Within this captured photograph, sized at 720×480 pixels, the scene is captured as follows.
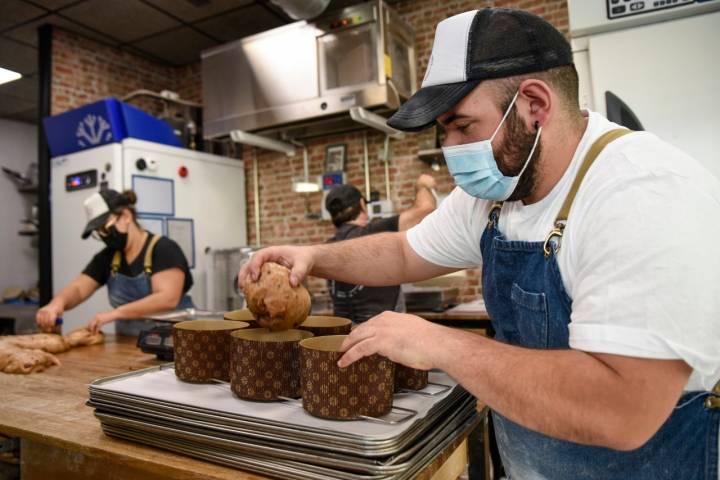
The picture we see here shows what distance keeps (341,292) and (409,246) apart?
163cm

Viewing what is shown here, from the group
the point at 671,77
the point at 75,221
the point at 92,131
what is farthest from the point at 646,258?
the point at 75,221

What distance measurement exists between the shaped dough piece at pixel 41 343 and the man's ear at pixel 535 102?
6.80ft

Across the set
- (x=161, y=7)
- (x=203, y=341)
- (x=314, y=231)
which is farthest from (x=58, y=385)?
(x=161, y=7)

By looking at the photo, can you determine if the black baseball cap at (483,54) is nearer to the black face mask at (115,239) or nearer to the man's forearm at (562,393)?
the man's forearm at (562,393)

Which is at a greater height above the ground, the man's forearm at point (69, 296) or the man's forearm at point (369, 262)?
the man's forearm at point (369, 262)

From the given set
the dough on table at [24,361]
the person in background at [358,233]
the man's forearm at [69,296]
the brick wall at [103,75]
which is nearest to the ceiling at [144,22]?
the brick wall at [103,75]

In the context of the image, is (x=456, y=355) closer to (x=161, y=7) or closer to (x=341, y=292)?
(x=341, y=292)

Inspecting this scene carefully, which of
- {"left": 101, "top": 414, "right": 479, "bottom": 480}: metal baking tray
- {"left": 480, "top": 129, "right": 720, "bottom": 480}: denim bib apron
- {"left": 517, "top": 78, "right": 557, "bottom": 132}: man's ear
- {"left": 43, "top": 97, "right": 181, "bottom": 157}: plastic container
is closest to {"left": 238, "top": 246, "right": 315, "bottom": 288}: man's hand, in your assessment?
{"left": 101, "top": 414, "right": 479, "bottom": 480}: metal baking tray

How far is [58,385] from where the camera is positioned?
157cm

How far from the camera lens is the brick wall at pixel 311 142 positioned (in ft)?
15.1

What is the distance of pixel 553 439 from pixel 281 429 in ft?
1.78

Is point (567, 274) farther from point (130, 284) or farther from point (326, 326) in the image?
point (130, 284)

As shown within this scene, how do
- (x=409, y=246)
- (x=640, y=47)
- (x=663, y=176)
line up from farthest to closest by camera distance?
1. (x=640, y=47)
2. (x=409, y=246)
3. (x=663, y=176)

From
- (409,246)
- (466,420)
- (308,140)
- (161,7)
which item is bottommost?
(466,420)
